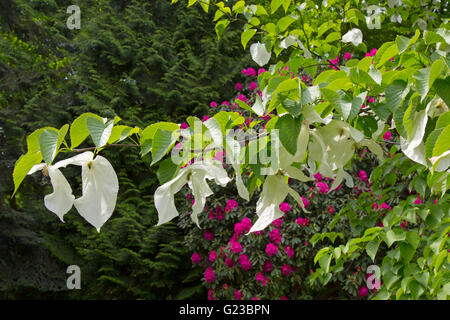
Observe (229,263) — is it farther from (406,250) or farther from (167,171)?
(167,171)

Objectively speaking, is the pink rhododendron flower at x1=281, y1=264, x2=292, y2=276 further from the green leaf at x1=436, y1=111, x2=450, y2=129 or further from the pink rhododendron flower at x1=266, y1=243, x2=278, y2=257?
the green leaf at x1=436, y1=111, x2=450, y2=129

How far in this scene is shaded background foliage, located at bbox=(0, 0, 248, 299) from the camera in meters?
3.64

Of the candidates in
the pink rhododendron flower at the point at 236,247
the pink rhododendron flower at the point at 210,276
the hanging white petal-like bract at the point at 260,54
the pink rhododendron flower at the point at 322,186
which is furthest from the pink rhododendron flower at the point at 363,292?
the hanging white petal-like bract at the point at 260,54

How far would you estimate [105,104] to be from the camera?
152 inches

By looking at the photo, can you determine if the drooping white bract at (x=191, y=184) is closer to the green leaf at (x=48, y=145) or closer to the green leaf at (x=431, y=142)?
the green leaf at (x=48, y=145)

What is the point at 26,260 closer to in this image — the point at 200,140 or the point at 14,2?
the point at 14,2

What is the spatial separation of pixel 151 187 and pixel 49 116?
1.19 m

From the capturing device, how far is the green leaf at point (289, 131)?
488mm

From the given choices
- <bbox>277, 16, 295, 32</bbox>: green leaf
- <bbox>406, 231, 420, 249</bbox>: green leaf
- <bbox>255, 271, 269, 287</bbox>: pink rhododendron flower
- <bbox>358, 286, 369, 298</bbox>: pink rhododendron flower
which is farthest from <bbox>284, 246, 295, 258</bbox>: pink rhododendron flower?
<bbox>277, 16, 295, 32</bbox>: green leaf

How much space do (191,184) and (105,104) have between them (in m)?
3.57

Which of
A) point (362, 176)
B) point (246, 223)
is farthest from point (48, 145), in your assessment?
point (362, 176)

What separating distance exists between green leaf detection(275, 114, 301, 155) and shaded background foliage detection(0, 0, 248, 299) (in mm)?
3135

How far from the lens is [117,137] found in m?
0.54

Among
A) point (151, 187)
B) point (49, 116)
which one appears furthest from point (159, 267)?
point (49, 116)
